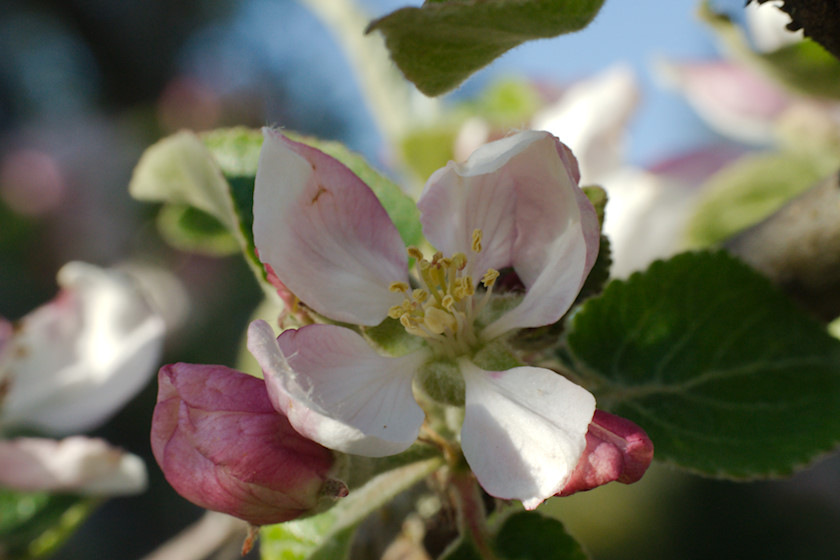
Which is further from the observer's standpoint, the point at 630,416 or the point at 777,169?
the point at 777,169

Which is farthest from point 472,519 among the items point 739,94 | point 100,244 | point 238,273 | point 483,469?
point 100,244

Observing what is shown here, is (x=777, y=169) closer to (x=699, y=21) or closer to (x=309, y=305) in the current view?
(x=699, y=21)

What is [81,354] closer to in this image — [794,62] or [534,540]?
[534,540]

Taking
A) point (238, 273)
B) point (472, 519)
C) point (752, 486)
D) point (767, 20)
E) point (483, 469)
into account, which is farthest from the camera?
point (752, 486)

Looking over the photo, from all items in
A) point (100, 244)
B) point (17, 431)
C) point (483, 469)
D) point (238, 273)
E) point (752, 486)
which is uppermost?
point (483, 469)

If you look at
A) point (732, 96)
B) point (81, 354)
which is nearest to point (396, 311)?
point (81, 354)

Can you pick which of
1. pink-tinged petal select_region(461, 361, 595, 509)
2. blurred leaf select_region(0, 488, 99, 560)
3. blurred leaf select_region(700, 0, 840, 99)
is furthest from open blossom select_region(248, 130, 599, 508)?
blurred leaf select_region(0, 488, 99, 560)
